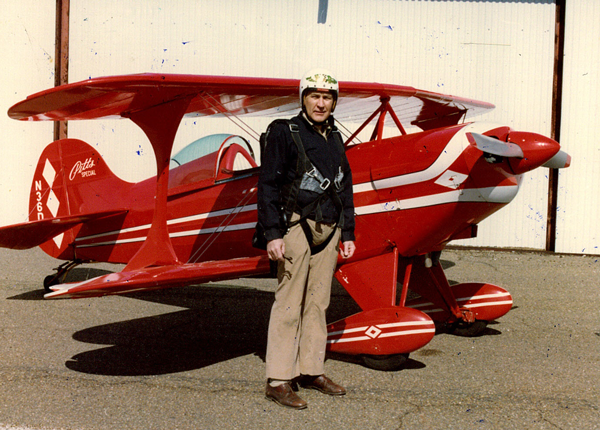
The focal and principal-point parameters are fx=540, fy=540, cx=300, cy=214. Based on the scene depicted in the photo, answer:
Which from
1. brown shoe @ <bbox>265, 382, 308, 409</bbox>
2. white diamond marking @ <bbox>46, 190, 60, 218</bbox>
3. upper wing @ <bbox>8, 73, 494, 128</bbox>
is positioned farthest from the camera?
white diamond marking @ <bbox>46, 190, 60, 218</bbox>

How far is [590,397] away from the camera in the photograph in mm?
3375

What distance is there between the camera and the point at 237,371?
3.78 meters

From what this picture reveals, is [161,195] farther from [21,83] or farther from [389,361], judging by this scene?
[21,83]

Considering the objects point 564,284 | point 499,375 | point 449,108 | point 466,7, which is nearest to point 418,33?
point 466,7

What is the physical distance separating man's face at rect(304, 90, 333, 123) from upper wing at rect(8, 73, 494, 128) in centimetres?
115

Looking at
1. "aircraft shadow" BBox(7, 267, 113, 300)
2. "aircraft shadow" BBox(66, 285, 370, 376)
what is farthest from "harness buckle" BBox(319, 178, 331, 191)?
"aircraft shadow" BBox(7, 267, 113, 300)

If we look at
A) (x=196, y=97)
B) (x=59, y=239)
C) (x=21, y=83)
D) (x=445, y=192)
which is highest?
(x=21, y=83)

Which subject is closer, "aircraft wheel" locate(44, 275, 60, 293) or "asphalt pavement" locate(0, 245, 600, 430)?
"asphalt pavement" locate(0, 245, 600, 430)

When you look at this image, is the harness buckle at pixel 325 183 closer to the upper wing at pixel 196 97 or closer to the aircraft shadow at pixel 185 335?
the upper wing at pixel 196 97

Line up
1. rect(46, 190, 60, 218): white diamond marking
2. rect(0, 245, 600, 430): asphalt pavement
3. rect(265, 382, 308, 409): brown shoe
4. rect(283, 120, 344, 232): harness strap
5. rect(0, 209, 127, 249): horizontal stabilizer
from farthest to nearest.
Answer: rect(46, 190, 60, 218): white diamond marking → rect(0, 209, 127, 249): horizontal stabilizer → rect(283, 120, 344, 232): harness strap → rect(265, 382, 308, 409): brown shoe → rect(0, 245, 600, 430): asphalt pavement

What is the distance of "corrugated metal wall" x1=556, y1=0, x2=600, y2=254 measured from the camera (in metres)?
9.32

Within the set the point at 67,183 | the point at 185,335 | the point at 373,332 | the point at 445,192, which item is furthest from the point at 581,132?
the point at 67,183

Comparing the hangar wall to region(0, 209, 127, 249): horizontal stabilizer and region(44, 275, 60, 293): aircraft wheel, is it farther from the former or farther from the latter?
region(0, 209, 127, 249): horizontal stabilizer

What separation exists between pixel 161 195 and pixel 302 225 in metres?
1.75
